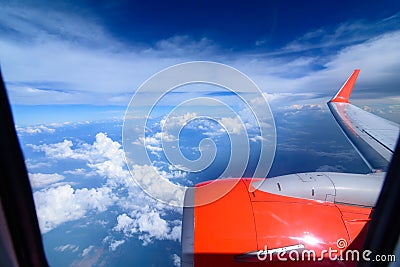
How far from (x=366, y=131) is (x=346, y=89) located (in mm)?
2688

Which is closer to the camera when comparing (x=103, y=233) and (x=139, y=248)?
(x=139, y=248)

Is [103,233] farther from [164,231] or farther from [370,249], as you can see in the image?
[370,249]

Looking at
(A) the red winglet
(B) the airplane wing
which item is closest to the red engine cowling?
(B) the airplane wing

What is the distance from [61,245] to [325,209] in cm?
6128

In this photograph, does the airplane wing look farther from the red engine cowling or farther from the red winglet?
the red engine cowling

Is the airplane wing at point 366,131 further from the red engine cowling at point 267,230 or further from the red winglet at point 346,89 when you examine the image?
the red engine cowling at point 267,230

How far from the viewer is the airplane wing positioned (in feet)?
11.4

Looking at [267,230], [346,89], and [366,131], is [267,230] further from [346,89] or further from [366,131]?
[346,89]

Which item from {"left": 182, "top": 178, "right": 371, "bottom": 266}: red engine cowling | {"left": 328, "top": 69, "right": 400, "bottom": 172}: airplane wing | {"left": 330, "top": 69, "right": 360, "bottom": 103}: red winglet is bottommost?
{"left": 182, "top": 178, "right": 371, "bottom": 266}: red engine cowling

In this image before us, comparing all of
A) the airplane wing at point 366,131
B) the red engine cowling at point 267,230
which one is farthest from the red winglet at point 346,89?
the red engine cowling at point 267,230

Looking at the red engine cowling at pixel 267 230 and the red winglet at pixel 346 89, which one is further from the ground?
the red winglet at pixel 346 89

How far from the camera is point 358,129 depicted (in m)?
4.78

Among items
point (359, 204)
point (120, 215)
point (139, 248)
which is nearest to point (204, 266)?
point (359, 204)

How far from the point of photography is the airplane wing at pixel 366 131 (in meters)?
3.48
